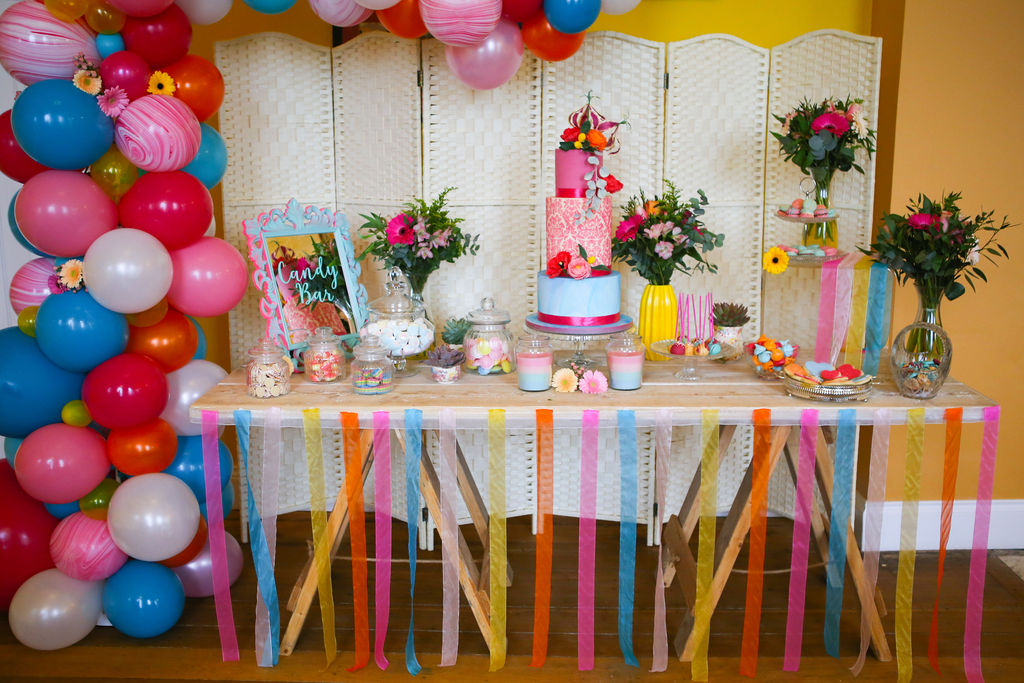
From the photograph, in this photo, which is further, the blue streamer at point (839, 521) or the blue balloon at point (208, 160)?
the blue balloon at point (208, 160)

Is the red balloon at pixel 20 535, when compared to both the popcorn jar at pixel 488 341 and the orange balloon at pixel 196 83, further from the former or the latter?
the popcorn jar at pixel 488 341

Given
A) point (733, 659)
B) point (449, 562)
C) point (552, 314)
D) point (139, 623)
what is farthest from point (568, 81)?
point (139, 623)

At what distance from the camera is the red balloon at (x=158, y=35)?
2.62m

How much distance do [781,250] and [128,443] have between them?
217cm

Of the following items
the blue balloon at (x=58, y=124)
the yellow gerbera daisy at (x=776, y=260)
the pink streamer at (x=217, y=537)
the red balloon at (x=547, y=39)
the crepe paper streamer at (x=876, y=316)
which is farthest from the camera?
the red balloon at (x=547, y=39)

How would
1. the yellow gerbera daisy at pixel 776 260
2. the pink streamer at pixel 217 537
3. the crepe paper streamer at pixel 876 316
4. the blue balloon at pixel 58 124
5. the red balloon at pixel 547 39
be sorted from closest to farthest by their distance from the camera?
1. the blue balloon at pixel 58 124
2. the pink streamer at pixel 217 537
3. the crepe paper streamer at pixel 876 316
4. the yellow gerbera daisy at pixel 776 260
5. the red balloon at pixel 547 39


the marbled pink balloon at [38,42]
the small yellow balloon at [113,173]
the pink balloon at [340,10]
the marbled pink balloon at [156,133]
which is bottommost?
the small yellow balloon at [113,173]

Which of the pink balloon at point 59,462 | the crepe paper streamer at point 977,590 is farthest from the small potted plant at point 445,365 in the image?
the crepe paper streamer at point 977,590

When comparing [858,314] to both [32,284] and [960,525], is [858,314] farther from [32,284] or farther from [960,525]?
[32,284]

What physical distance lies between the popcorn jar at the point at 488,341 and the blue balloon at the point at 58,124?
1.27 metres

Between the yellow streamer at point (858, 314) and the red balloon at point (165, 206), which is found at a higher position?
the red balloon at point (165, 206)

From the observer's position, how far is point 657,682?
2.63m

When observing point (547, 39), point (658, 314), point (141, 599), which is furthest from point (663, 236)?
point (141, 599)

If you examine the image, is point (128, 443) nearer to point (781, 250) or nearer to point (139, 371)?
point (139, 371)
